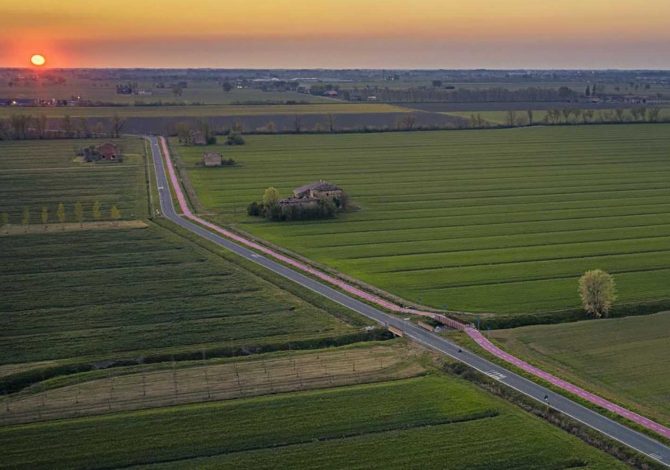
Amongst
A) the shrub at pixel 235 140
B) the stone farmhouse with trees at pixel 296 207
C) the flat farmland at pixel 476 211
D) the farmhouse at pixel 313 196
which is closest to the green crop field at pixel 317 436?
the flat farmland at pixel 476 211

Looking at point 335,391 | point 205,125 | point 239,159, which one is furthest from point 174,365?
point 205,125

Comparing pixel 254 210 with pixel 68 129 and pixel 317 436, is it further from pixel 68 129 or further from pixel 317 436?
Result: pixel 68 129

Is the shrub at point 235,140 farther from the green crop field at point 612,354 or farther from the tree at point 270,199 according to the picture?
the green crop field at point 612,354

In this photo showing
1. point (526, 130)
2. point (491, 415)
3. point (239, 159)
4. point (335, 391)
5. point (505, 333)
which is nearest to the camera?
point (491, 415)

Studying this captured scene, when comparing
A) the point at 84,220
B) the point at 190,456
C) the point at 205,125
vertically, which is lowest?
the point at 190,456

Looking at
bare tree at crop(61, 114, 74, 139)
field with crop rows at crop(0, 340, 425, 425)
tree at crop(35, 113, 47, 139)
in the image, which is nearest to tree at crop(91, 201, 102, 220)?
field with crop rows at crop(0, 340, 425, 425)

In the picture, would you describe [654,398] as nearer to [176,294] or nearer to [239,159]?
[176,294]
